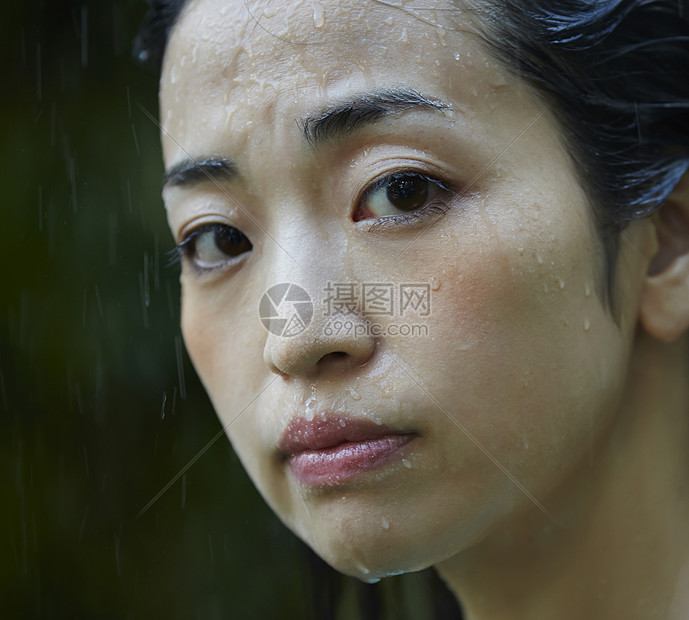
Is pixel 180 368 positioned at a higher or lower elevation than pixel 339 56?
lower

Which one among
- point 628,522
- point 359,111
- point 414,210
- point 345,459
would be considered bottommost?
point 628,522

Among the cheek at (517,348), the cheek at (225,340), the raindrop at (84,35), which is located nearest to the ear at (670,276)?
the cheek at (517,348)

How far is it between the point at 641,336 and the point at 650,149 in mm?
263

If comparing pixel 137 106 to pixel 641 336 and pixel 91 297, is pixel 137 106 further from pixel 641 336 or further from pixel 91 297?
pixel 641 336

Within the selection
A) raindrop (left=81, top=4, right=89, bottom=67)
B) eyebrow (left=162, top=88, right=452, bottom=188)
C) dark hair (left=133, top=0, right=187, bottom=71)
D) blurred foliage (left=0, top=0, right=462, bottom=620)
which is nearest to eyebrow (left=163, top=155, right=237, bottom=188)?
eyebrow (left=162, top=88, right=452, bottom=188)

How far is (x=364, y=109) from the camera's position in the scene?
1021 mm

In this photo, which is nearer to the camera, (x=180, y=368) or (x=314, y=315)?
(x=314, y=315)

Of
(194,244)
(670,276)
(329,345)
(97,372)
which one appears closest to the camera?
(329,345)

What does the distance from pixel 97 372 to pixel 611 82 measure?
63.5 inches

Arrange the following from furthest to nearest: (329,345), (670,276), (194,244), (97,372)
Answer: (97,372)
(194,244)
(670,276)
(329,345)

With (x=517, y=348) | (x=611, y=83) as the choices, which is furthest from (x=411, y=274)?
(x=611, y=83)

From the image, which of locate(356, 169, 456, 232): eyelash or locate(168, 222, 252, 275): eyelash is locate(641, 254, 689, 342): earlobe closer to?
locate(356, 169, 456, 232): eyelash

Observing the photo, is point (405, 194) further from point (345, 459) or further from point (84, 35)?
point (84, 35)

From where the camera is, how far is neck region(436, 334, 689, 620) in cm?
115
